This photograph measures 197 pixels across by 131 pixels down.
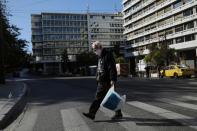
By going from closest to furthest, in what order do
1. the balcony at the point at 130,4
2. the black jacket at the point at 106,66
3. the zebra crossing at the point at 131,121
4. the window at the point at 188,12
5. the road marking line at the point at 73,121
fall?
the zebra crossing at the point at 131,121
the road marking line at the point at 73,121
the black jacket at the point at 106,66
the window at the point at 188,12
the balcony at the point at 130,4

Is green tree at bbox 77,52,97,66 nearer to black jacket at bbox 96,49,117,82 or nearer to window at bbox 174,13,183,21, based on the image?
window at bbox 174,13,183,21

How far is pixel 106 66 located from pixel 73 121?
5.01 ft

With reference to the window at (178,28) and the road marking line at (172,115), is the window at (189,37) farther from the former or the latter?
the road marking line at (172,115)

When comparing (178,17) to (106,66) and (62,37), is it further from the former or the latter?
(62,37)

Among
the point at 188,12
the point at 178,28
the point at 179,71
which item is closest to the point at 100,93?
the point at 179,71

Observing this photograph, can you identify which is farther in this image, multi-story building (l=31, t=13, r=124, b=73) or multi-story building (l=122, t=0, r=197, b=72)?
multi-story building (l=31, t=13, r=124, b=73)

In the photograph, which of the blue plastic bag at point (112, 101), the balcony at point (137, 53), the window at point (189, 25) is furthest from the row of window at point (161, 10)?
the blue plastic bag at point (112, 101)

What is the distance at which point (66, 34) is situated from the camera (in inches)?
6024

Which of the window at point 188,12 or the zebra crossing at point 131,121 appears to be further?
the window at point 188,12

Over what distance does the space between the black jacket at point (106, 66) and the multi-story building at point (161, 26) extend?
6376 centimetres

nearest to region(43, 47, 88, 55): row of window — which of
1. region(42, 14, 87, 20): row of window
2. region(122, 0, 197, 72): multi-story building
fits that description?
region(42, 14, 87, 20): row of window

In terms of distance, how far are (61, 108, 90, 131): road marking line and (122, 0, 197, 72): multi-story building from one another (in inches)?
2459

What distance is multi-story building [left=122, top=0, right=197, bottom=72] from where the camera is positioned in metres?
74.3

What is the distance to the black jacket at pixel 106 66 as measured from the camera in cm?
937
